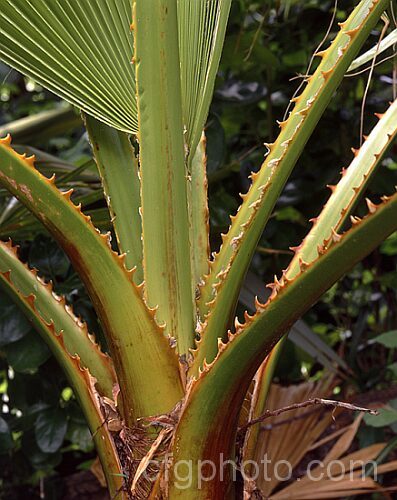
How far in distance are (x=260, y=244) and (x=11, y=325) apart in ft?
1.84

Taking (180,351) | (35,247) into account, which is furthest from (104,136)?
(35,247)

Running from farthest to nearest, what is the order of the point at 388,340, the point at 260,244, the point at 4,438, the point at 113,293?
the point at 260,244, the point at 4,438, the point at 388,340, the point at 113,293

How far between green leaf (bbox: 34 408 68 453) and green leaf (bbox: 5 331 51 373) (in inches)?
5.5

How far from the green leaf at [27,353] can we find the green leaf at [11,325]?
0.06 feet

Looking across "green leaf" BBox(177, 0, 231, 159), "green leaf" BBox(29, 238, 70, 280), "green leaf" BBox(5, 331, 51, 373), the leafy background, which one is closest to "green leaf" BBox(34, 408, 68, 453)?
the leafy background

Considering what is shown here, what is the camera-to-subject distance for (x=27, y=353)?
110cm

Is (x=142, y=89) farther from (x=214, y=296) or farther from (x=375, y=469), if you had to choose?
(x=375, y=469)

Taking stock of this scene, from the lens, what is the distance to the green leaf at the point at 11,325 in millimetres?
1090

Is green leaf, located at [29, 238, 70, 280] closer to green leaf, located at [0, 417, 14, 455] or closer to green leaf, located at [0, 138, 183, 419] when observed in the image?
green leaf, located at [0, 417, 14, 455]

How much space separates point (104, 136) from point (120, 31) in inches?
4.8

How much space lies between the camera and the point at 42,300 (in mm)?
710

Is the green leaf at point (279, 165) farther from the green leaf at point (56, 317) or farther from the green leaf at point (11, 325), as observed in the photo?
the green leaf at point (11, 325)

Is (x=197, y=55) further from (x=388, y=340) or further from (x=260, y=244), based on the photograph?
(x=260, y=244)

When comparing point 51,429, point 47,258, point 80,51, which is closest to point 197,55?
point 80,51
